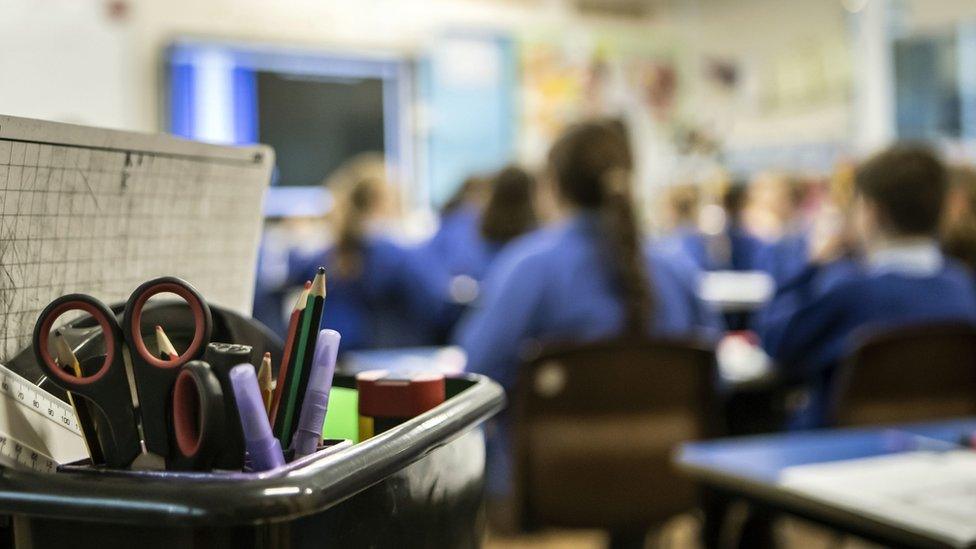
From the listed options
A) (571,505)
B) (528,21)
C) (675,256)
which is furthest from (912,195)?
(528,21)

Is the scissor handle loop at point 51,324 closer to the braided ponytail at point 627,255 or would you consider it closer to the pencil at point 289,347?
the pencil at point 289,347

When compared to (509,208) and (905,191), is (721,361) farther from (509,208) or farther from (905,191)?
(509,208)

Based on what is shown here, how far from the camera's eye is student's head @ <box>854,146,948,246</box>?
85.7 inches

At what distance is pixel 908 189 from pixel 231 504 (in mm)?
2121

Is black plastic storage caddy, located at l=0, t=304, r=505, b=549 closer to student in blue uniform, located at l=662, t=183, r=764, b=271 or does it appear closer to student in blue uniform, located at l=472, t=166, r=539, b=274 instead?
student in blue uniform, located at l=472, t=166, r=539, b=274

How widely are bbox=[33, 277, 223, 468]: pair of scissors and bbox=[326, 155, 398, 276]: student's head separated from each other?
3205mm

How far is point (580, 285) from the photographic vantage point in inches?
77.1

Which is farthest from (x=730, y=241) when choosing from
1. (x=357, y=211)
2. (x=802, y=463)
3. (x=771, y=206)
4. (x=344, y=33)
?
(x=802, y=463)

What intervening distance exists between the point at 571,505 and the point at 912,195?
1.11 m

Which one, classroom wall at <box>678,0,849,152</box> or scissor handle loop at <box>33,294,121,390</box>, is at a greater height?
classroom wall at <box>678,0,849,152</box>

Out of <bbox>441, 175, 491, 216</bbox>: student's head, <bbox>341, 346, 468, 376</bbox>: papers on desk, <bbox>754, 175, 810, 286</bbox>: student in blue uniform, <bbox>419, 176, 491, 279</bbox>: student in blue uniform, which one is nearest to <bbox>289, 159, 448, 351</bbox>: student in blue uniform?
<bbox>419, 176, 491, 279</bbox>: student in blue uniform

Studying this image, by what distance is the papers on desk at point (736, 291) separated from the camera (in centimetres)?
369

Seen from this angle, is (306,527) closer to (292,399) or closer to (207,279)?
(292,399)

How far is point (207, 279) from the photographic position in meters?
0.64
